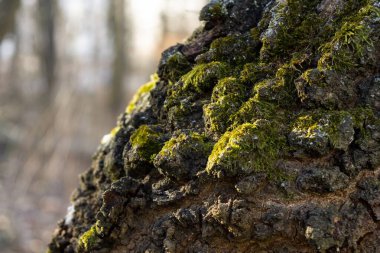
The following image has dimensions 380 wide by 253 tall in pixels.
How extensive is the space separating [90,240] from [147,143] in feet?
1.59

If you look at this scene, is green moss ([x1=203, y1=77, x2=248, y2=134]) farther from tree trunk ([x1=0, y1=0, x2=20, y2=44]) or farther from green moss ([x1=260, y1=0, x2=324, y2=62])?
tree trunk ([x1=0, y1=0, x2=20, y2=44])

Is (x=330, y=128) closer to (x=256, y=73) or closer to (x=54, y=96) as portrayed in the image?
(x=256, y=73)

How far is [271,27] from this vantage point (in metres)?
1.69

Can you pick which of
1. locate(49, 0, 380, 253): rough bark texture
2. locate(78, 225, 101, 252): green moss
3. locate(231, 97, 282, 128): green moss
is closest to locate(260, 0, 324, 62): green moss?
locate(49, 0, 380, 253): rough bark texture

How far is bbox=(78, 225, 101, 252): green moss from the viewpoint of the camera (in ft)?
5.66

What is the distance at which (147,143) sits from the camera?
1720 mm

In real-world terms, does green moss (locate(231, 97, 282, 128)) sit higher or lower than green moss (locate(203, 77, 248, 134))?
lower

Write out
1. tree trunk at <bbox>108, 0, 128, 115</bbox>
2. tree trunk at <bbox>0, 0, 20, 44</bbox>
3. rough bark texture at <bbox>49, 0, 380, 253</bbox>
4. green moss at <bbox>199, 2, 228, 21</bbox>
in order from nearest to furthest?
rough bark texture at <bbox>49, 0, 380, 253</bbox> → green moss at <bbox>199, 2, 228, 21</bbox> → tree trunk at <bbox>0, 0, 20, 44</bbox> → tree trunk at <bbox>108, 0, 128, 115</bbox>

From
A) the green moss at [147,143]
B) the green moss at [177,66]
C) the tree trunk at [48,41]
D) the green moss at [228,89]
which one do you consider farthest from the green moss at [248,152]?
the tree trunk at [48,41]

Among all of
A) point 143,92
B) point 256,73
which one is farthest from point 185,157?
point 143,92

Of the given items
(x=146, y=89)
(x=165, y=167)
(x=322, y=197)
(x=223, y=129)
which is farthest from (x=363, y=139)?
(x=146, y=89)

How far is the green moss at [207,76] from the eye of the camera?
1.74m

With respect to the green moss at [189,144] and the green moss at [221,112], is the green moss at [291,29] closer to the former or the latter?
the green moss at [221,112]

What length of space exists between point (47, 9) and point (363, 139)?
15.4 meters
